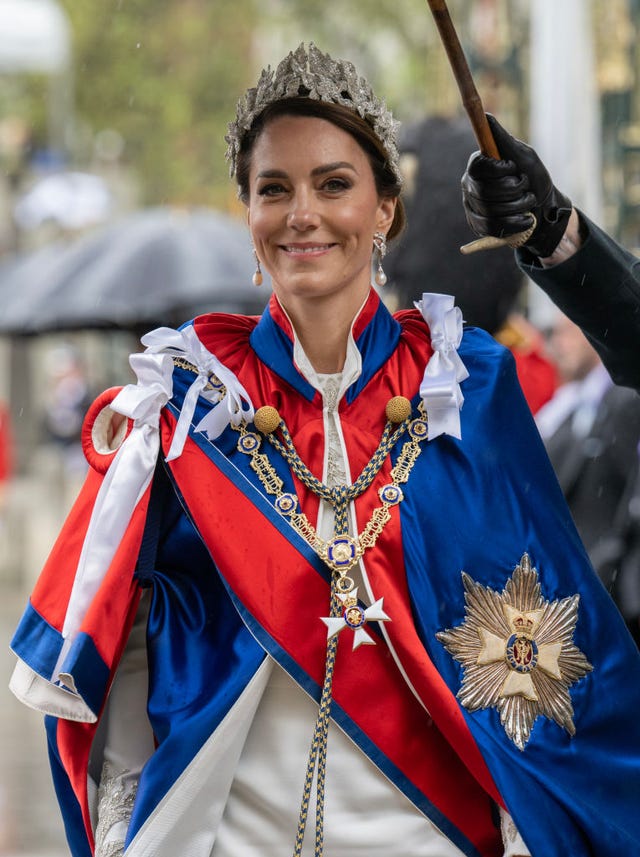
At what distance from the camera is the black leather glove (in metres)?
2.88

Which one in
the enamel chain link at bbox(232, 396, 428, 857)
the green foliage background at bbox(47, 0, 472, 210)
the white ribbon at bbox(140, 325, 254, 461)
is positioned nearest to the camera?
the enamel chain link at bbox(232, 396, 428, 857)

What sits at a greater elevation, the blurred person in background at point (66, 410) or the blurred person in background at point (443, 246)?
the blurred person in background at point (66, 410)

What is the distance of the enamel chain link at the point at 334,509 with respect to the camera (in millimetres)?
2701

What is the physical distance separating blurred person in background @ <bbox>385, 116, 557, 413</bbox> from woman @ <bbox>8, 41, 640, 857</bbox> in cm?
190

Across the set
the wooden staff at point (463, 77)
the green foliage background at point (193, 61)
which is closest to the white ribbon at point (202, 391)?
the wooden staff at point (463, 77)

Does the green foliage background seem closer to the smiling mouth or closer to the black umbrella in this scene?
the black umbrella

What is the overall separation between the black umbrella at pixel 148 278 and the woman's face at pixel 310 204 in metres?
6.26

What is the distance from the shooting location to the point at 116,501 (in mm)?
2760

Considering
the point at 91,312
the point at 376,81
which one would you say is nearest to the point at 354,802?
the point at 91,312

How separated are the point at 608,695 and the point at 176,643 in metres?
0.77

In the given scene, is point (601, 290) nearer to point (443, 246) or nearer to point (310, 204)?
point (310, 204)

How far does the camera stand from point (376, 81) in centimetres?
2695

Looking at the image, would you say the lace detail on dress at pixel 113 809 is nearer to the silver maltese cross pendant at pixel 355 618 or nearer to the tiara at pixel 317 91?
the silver maltese cross pendant at pixel 355 618

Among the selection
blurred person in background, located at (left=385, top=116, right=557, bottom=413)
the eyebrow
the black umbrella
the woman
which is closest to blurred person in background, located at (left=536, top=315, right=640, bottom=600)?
blurred person in background, located at (left=385, top=116, right=557, bottom=413)
